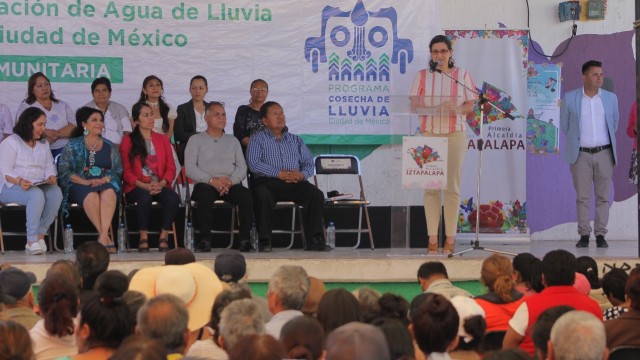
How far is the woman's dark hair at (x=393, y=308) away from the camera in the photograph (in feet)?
13.5

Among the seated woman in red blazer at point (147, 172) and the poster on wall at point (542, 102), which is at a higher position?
the poster on wall at point (542, 102)

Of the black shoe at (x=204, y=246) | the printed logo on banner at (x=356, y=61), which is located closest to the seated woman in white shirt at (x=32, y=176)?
the black shoe at (x=204, y=246)

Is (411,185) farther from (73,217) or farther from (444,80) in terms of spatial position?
(73,217)

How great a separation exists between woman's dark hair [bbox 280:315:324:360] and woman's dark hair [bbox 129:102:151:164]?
18.5ft

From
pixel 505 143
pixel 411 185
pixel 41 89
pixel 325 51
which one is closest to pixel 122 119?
pixel 41 89

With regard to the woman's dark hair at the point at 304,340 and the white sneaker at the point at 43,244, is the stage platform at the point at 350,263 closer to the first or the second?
the white sneaker at the point at 43,244

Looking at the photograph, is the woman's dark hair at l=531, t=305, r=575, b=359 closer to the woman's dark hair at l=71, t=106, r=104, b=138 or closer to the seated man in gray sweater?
the seated man in gray sweater

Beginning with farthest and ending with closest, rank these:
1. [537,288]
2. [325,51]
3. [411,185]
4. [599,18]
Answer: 1. [599,18]
2. [325,51]
3. [411,185]
4. [537,288]

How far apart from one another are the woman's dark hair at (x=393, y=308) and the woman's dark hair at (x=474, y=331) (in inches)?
16.0

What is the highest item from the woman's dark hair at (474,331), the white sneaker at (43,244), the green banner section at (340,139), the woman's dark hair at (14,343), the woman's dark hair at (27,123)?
the woman's dark hair at (27,123)

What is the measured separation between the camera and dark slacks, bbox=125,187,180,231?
339 inches

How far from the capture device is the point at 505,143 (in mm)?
10023

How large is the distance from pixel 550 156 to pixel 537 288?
5.22 metres

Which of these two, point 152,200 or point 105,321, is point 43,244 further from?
point 105,321
